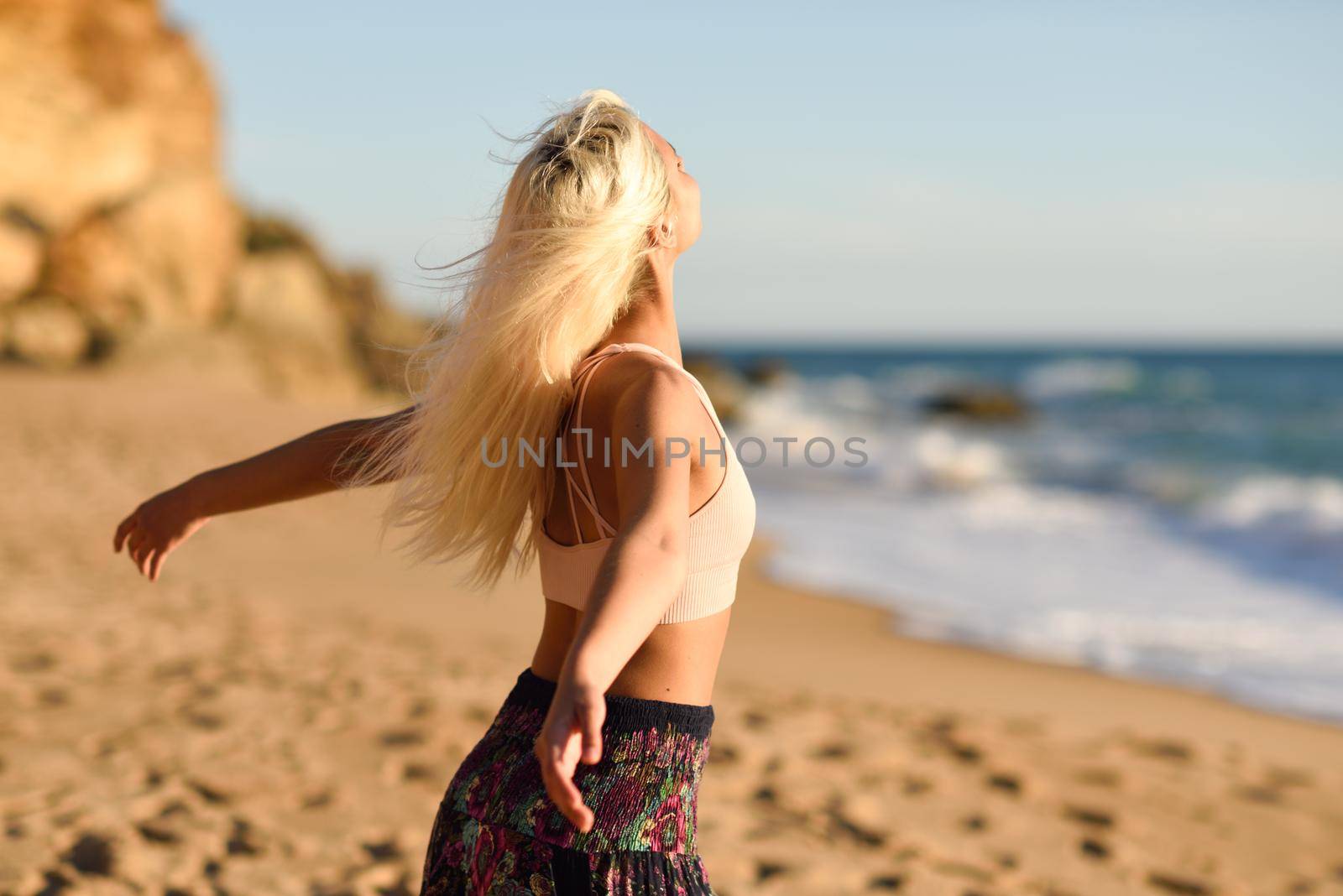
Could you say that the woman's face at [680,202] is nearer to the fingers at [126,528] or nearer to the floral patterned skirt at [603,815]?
the floral patterned skirt at [603,815]

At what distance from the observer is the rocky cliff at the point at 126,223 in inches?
771

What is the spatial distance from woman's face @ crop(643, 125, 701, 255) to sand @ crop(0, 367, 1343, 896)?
1535mm

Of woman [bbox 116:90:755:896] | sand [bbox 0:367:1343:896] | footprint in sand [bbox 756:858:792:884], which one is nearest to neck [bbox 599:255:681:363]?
woman [bbox 116:90:755:896]

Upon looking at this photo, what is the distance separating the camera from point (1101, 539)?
38.7 ft

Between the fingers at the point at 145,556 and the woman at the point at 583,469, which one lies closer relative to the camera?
the woman at the point at 583,469

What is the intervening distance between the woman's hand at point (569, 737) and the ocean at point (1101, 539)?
5878mm

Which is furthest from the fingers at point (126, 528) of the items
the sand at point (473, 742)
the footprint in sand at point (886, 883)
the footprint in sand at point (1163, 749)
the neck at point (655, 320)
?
the footprint in sand at point (1163, 749)

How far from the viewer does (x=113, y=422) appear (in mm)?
14109

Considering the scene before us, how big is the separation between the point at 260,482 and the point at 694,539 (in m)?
0.73

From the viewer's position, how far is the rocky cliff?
19.6 m

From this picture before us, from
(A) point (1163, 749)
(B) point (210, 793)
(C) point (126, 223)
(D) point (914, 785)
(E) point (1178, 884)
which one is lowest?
(B) point (210, 793)

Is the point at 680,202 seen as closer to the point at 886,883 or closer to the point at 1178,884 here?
the point at 886,883

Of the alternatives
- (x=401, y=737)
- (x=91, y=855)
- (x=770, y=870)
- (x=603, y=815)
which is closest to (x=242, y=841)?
(x=91, y=855)

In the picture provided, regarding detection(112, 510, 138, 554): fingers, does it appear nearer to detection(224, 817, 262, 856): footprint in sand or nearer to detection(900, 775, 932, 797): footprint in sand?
detection(224, 817, 262, 856): footprint in sand
